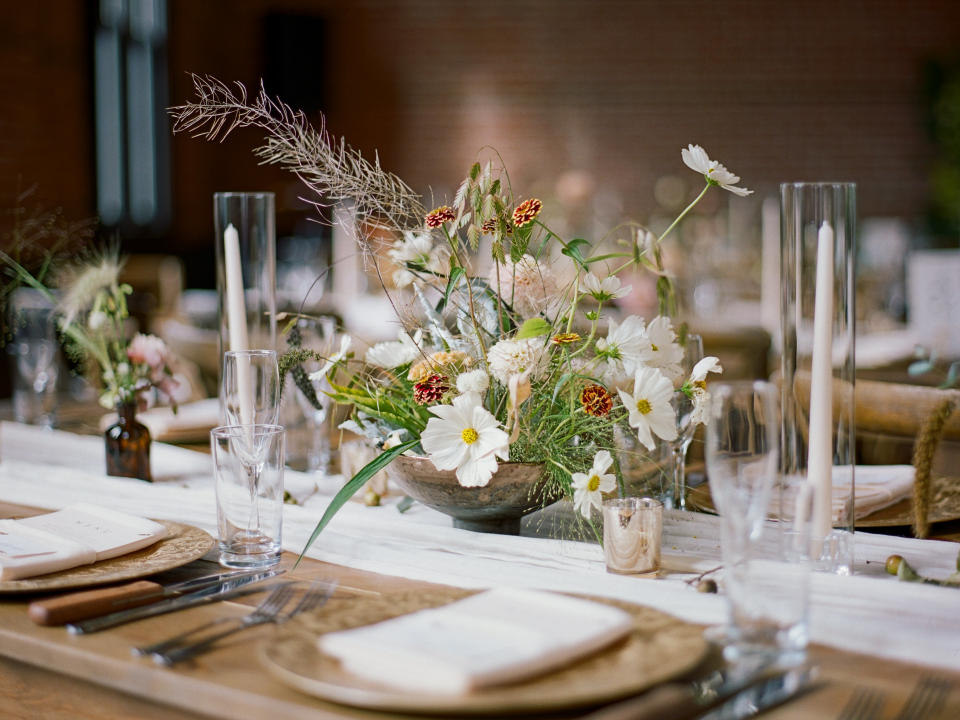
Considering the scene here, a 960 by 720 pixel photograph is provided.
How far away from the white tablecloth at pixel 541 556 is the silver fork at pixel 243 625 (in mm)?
140

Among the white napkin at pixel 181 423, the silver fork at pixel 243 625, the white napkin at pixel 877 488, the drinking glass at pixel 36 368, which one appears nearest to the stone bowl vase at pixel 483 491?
the silver fork at pixel 243 625

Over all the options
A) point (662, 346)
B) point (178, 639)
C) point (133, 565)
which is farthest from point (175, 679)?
point (662, 346)

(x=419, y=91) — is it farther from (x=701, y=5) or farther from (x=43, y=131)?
(x=43, y=131)

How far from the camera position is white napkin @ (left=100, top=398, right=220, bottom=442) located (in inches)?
79.6

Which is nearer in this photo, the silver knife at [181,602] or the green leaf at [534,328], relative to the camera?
the silver knife at [181,602]

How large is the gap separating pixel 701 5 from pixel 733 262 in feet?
12.2

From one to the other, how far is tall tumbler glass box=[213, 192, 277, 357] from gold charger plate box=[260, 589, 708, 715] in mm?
663

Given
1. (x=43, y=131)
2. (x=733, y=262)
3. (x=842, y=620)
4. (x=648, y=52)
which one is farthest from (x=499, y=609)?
(x=648, y=52)

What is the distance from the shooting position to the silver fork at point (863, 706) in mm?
809

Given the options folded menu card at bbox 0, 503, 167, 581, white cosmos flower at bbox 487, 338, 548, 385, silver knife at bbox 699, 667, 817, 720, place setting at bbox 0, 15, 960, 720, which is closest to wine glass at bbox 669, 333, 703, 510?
place setting at bbox 0, 15, 960, 720

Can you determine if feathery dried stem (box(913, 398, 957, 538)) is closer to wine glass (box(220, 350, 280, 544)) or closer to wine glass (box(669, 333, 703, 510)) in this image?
wine glass (box(669, 333, 703, 510))

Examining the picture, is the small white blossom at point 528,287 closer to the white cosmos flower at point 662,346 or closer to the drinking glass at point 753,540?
the white cosmos flower at point 662,346

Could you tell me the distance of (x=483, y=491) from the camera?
126 centimetres

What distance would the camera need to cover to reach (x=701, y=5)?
8.41 meters
